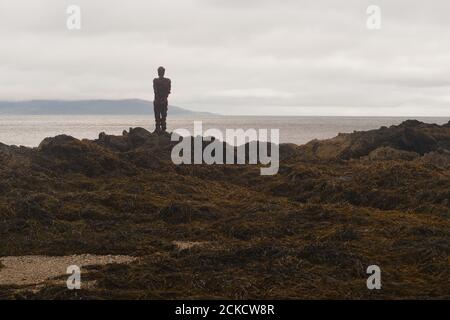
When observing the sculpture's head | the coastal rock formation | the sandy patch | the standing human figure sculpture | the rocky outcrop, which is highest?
the sculpture's head

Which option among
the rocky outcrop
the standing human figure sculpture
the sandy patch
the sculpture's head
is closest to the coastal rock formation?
the sandy patch

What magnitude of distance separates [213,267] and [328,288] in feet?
6.93

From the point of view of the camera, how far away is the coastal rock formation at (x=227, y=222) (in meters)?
9.00

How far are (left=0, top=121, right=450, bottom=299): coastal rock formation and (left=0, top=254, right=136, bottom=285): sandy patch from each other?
0.29 metres

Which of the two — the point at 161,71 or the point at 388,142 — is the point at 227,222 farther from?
→ the point at 388,142

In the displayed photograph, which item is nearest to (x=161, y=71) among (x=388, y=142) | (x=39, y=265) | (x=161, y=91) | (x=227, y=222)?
(x=161, y=91)

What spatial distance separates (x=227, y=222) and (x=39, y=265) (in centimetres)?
470

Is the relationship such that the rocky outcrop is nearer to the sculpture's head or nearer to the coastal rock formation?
the coastal rock formation

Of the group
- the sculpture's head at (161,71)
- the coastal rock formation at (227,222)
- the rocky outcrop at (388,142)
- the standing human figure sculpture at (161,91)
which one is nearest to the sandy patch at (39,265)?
the coastal rock formation at (227,222)

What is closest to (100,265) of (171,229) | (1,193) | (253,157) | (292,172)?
(171,229)

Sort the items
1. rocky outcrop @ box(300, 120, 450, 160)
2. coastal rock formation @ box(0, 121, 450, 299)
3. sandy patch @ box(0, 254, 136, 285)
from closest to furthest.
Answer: coastal rock formation @ box(0, 121, 450, 299), sandy patch @ box(0, 254, 136, 285), rocky outcrop @ box(300, 120, 450, 160)

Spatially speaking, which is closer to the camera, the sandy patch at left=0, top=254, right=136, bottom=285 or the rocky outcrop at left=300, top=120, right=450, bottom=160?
the sandy patch at left=0, top=254, right=136, bottom=285

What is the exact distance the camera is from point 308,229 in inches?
507

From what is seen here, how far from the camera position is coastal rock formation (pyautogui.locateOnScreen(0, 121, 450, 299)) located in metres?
9.00
